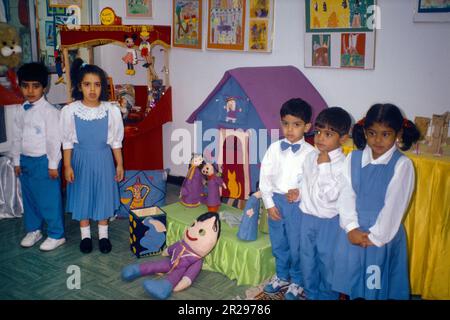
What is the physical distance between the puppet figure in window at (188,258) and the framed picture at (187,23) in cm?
212

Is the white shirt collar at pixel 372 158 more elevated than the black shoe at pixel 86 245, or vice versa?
the white shirt collar at pixel 372 158

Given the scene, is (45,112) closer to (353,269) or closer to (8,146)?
(8,146)

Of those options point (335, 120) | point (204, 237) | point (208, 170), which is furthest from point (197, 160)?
point (335, 120)

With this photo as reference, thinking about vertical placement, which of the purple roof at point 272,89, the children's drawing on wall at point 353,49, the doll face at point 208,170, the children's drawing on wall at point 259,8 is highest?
the children's drawing on wall at point 259,8

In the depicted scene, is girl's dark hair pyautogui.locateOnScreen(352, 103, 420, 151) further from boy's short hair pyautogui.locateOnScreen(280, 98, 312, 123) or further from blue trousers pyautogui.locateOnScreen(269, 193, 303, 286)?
blue trousers pyautogui.locateOnScreen(269, 193, 303, 286)

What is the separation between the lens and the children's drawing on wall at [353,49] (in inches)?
126

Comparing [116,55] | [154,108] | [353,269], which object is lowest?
[353,269]

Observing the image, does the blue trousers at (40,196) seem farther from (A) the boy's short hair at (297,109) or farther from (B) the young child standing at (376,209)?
(B) the young child standing at (376,209)

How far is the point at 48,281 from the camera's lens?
282 cm

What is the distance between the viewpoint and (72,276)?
2.86m

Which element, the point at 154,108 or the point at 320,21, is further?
the point at 154,108

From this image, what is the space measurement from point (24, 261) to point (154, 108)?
1.75m

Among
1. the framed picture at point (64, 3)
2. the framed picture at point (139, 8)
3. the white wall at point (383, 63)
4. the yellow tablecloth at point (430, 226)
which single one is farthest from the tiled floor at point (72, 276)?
the framed picture at point (139, 8)
